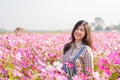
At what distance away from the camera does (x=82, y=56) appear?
4105 millimetres

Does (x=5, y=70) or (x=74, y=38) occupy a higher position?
(x=74, y=38)

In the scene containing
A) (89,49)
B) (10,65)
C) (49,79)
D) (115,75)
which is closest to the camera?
(49,79)

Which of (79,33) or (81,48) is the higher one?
(79,33)

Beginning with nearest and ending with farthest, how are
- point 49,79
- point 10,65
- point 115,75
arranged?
point 49,79 < point 115,75 < point 10,65

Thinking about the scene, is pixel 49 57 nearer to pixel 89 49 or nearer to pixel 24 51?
pixel 24 51

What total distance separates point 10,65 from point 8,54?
1.73ft

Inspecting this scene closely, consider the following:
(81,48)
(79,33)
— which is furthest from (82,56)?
(79,33)

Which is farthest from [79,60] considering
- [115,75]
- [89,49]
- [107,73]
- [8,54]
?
[8,54]

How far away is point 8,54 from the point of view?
5492 millimetres

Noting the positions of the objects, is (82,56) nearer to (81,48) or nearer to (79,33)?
(81,48)

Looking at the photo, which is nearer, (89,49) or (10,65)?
(89,49)

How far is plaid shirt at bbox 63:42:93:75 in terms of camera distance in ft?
13.3

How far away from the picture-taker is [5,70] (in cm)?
452

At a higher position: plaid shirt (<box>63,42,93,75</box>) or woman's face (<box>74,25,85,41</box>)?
woman's face (<box>74,25,85,41</box>)
